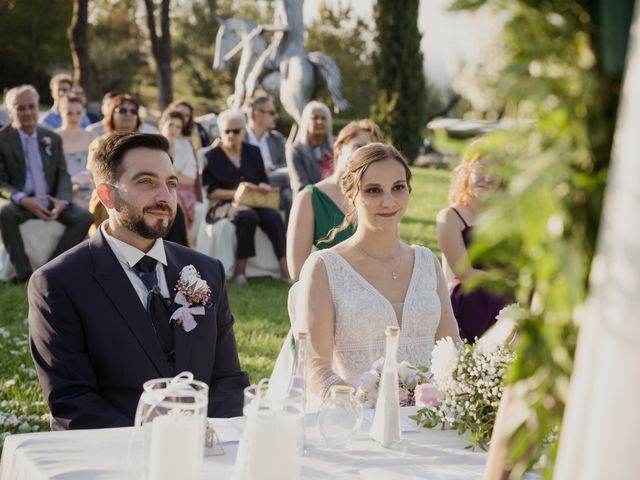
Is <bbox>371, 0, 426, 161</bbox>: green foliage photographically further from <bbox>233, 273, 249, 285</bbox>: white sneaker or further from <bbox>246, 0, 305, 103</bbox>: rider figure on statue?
<bbox>233, 273, 249, 285</bbox>: white sneaker

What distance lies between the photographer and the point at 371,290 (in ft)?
11.6

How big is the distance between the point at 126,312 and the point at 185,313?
212 millimetres

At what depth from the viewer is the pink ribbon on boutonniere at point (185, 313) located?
3.06m

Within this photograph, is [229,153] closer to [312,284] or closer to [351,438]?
[312,284]

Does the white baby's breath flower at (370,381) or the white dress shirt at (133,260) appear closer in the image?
the white baby's breath flower at (370,381)

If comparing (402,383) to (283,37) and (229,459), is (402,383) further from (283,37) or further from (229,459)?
(283,37)

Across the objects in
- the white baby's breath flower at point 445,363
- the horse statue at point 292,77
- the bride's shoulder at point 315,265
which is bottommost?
the white baby's breath flower at point 445,363

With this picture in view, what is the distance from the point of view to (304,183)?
8.39 m

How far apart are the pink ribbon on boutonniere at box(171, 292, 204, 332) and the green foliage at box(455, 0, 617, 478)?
6.92ft

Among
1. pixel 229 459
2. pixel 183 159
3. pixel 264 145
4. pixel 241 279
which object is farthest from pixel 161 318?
pixel 264 145

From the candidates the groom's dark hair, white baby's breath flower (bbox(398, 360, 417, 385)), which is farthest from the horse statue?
white baby's breath flower (bbox(398, 360, 417, 385))

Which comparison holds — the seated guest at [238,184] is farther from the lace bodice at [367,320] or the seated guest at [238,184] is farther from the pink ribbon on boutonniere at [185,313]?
the pink ribbon on boutonniere at [185,313]

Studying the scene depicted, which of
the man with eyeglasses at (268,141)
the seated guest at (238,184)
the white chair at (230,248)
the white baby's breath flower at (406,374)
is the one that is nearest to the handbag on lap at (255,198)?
the seated guest at (238,184)

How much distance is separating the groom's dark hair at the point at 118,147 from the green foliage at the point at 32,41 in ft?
105
